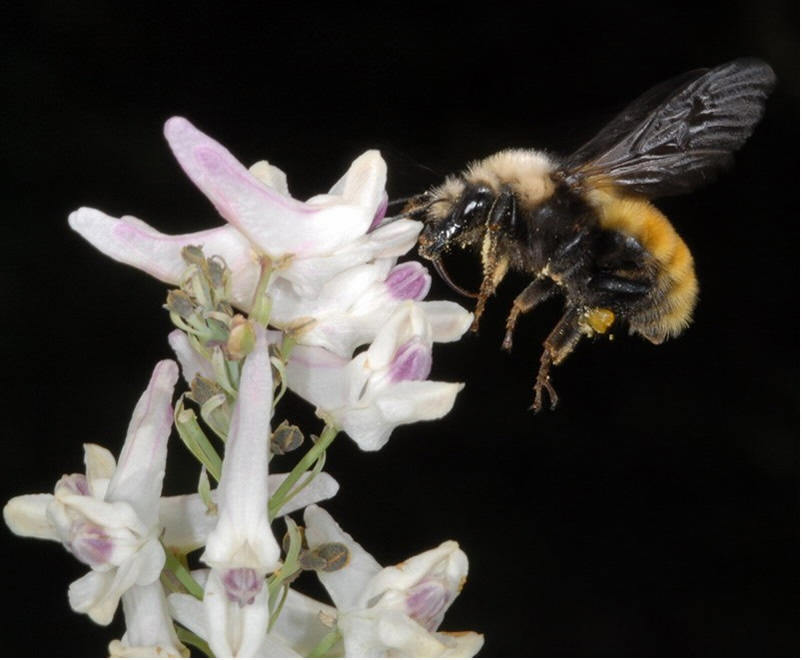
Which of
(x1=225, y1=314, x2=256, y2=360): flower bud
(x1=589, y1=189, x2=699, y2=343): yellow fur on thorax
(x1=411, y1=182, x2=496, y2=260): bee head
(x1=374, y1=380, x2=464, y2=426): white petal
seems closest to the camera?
(x1=225, y1=314, x2=256, y2=360): flower bud

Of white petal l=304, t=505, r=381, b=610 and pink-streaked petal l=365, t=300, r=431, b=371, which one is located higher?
pink-streaked petal l=365, t=300, r=431, b=371

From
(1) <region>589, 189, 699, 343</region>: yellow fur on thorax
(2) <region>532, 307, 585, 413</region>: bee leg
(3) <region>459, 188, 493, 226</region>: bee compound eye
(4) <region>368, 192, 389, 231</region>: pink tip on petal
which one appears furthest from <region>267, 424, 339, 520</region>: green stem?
(1) <region>589, 189, 699, 343</region>: yellow fur on thorax

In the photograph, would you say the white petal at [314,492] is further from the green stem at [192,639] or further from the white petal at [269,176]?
the white petal at [269,176]

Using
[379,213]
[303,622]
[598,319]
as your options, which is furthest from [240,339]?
[598,319]

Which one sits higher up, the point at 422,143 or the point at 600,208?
the point at 422,143

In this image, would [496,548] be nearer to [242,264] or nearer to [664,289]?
[664,289]

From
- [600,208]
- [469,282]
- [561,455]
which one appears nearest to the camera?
[600,208]

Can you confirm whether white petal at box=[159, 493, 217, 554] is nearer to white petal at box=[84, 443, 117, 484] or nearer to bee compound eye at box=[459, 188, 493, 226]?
white petal at box=[84, 443, 117, 484]

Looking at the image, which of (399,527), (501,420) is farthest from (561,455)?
(399,527)
